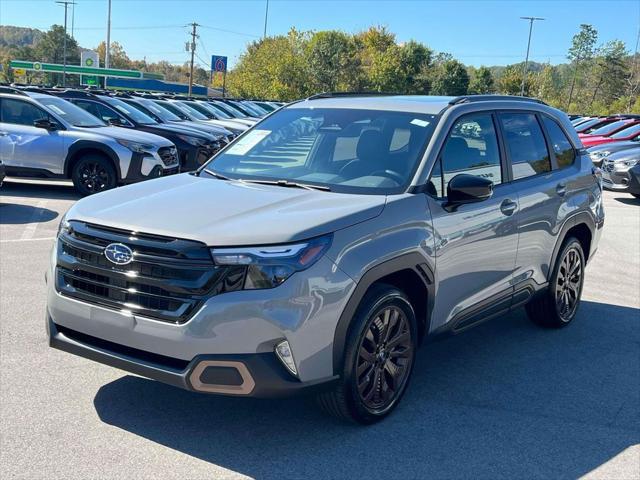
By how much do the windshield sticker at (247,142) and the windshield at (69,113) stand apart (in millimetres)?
8274

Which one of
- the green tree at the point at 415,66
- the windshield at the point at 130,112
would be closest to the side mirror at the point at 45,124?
the windshield at the point at 130,112

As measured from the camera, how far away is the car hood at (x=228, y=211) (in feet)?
11.3

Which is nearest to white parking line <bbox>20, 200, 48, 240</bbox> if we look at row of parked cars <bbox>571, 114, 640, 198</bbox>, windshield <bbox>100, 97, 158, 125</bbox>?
windshield <bbox>100, 97, 158, 125</bbox>

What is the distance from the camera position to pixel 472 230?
458 centimetres

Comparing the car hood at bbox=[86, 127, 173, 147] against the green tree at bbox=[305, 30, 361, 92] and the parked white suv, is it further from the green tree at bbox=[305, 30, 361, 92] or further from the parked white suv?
the green tree at bbox=[305, 30, 361, 92]

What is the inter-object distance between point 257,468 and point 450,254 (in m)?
1.74

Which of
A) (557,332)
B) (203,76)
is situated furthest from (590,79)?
(203,76)

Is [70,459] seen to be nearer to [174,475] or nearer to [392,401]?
[174,475]

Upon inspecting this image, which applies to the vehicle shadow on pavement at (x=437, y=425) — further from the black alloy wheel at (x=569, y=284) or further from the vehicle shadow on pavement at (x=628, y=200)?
the vehicle shadow on pavement at (x=628, y=200)

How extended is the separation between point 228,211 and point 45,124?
970 cm

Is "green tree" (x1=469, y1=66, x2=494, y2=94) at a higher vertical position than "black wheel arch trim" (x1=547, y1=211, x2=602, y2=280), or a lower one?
higher

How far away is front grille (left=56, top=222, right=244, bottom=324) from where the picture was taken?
3.36m

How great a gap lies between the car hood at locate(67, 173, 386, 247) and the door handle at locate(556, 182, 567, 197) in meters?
2.20

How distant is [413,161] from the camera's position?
439cm
